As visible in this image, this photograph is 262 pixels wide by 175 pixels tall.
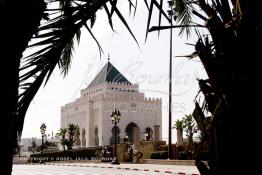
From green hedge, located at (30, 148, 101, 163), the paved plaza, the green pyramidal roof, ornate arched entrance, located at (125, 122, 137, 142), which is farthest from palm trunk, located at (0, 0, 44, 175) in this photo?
ornate arched entrance, located at (125, 122, 137, 142)

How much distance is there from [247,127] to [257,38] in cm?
61

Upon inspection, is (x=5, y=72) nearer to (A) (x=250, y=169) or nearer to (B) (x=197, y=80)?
(B) (x=197, y=80)

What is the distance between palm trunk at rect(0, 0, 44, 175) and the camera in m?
2.60

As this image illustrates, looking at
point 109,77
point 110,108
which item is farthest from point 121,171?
point 109,77

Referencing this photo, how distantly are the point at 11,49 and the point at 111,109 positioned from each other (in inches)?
2165

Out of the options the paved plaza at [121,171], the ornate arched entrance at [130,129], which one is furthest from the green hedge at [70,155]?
the paved plaza at [121,171]

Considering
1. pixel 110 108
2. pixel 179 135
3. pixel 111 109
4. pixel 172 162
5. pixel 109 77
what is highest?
pixel 109 77

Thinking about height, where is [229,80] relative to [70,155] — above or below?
above

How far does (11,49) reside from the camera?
2.66 metres

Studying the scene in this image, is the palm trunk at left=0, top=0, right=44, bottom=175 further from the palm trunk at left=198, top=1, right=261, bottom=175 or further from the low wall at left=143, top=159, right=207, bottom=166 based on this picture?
the low wall at left=143, top=159, right=207, bottom=166

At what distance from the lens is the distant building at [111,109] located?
57344 millimetres

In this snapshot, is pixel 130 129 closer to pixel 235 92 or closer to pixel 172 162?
pixel 172 162

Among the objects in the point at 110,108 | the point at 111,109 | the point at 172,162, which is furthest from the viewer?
the point at 111,109

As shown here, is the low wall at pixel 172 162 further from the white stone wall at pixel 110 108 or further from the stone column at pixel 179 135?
the white stone wall at pixel 110 108
